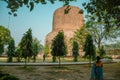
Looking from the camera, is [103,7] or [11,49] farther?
[11,49]

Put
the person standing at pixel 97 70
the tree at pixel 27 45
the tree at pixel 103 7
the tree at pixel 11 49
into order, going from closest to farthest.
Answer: the person standing at pixel 97 70 < the tree at pixel 103 7 < the tree at pixel 27 45 < the tree at pixel 11 49

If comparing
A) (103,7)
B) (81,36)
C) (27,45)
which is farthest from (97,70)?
(81,36)

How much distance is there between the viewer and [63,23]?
83875 mm

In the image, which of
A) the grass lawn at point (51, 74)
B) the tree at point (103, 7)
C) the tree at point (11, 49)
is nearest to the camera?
the tree at point (103, 7)

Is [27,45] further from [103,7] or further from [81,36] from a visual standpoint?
[81,36]

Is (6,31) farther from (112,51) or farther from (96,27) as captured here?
(112,51)

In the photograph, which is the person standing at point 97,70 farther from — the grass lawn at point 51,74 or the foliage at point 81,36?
the foliage at point 81,36

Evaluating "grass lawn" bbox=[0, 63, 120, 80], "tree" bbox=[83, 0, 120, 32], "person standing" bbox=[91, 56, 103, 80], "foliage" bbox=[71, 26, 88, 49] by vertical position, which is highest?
"foliage" bbox=[71, 26, 88, 49]

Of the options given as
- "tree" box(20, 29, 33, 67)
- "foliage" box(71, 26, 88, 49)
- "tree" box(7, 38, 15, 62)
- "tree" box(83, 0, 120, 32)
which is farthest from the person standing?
"foliage" box(71, 26, 88, 49)

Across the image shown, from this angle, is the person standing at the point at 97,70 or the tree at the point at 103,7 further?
the tree at the point at 103,7

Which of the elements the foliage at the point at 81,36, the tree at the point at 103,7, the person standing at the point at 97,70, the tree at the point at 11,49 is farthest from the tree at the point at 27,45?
the person standing at the point at 97,70

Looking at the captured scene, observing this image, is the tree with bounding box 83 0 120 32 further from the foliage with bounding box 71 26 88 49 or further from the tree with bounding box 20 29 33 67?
the foliage with bounding box 71 26 88 49

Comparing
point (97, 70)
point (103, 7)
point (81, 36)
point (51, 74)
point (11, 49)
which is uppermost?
point (81, 36)

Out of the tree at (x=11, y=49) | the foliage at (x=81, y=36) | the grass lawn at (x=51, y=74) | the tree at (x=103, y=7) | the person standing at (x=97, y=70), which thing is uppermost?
the foliage at (x=81, y=36)
